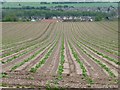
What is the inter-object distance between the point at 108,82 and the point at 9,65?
219 inches

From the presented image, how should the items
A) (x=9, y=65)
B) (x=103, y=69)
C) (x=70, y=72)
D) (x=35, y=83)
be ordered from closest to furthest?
1. (x=35, y=83)
2. (x=70, y=72)
3. (x=103, y=69)
4. (x=9, y=65)

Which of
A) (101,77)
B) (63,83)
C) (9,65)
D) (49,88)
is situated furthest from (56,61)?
(49,88)

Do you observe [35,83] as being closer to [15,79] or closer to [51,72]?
[15,79]

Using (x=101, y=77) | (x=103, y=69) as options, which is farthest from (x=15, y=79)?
→ (x=103, y=69)

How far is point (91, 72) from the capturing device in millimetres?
13477

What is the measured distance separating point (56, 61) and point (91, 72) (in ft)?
12.0

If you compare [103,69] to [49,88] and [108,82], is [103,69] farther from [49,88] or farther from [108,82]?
[49,88]

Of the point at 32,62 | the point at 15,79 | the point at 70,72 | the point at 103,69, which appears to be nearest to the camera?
the point at 15,79

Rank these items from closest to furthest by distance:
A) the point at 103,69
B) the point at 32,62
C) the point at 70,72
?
1. the point at 70,72
2. the point at 103,69
3. the point at 32,62

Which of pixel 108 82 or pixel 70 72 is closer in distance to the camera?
pixel 108 82

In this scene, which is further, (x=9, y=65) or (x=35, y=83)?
(x=9, y=65)

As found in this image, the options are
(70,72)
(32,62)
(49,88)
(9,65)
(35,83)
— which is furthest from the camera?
(32,62)

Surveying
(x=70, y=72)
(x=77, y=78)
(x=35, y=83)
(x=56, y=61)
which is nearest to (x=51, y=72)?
(x=70, y=72)

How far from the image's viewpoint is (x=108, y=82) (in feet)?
37.7
